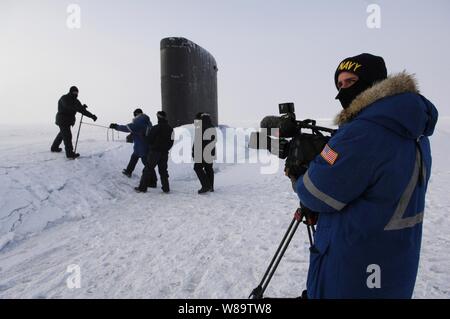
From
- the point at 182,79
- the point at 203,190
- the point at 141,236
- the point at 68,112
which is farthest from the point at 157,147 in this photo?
the point at 182,79

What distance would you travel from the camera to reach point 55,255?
4.14 metres

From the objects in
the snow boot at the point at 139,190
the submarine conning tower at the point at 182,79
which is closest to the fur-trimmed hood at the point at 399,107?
the snow boot at the point at 139,190

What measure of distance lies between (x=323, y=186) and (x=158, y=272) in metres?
2.74

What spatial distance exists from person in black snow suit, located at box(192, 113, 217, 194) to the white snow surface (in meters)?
0.44

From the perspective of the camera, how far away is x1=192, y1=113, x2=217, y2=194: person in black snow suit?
7.69 meters

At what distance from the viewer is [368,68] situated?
1.58 metres

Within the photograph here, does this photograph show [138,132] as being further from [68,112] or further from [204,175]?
[204,175]

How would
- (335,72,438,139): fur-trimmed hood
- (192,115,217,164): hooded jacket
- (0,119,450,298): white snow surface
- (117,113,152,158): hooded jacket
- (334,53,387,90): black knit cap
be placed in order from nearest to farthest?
1. (335,72,438,139): fur-trimmed hood
2. (334,53,387,90): black knit cap
3. (0,119,450,298): white snow surface
4. (192,115,217,164): hooded jacket
5. (117,113,152,158): hooded jacket

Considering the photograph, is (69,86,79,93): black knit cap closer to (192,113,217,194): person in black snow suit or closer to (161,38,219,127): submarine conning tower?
(192,113,217,194): person in black snow suit

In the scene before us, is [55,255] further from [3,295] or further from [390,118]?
[390,118]

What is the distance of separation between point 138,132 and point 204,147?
1830mm

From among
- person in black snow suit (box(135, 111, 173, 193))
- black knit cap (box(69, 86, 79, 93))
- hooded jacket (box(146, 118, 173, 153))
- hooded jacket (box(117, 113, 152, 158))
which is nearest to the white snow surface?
person in black snow suit (box(135, 111, 173, 193))

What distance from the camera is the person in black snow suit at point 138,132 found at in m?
8.23

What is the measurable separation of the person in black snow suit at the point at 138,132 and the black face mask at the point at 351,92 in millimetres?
7024
